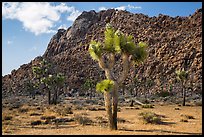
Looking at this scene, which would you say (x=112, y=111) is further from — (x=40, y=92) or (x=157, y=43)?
(x=157, y=43)

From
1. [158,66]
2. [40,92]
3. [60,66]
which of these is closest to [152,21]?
[158,66]

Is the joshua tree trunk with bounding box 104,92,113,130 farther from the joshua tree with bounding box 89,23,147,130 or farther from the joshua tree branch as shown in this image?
the joshua tree branch

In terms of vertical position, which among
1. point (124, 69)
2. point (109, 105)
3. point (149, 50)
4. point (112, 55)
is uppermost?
point (149, 50)

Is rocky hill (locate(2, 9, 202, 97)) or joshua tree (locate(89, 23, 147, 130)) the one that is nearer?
joshua tree (locate(89, 23, 147, 130))

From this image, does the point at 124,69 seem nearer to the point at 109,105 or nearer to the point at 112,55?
the point at 112,55

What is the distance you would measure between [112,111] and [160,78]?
78.4 m

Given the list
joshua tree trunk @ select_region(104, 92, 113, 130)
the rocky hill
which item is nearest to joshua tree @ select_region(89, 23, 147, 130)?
joshua tree trunk @ select_region(104, 92, 113, 130)

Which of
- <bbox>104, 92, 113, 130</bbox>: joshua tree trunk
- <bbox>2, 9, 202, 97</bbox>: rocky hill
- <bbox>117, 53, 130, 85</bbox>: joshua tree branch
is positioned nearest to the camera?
<bbox>104, 92, 113, 130</bbox>: joshua tree trunk

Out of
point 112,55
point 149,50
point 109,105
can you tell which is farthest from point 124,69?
point 149,50

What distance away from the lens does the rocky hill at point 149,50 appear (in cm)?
9344

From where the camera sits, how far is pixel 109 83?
15125 millimetres

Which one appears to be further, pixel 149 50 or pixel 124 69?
pixel 149 50

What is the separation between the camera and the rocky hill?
307 feet

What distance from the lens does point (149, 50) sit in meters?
105
